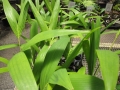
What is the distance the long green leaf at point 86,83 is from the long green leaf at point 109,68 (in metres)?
0.04

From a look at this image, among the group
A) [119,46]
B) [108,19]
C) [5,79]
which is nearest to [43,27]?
[119,46]

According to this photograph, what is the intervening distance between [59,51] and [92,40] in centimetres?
15

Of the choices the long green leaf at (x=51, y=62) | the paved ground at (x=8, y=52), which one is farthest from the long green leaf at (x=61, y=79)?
the paved ground at (x=8, y=52)

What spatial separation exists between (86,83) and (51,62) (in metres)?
0.10

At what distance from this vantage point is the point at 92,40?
50cm

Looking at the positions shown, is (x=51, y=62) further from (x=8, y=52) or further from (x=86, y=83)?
(x=8, y=52)

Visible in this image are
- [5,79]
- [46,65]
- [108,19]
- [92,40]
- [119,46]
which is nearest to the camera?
[46,65]

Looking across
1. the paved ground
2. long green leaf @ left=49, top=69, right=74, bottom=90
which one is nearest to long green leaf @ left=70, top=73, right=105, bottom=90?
long green leaf @ left=49, top=69, right=74, bottom=90

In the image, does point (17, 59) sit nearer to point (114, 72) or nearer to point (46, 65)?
point (46, 65)

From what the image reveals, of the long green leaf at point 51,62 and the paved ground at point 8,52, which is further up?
the long green leaf at point 51,62

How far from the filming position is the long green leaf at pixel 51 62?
1.19 ft

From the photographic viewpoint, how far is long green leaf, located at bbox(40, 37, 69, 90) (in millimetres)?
364

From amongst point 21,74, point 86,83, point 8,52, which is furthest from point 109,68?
point 8,52

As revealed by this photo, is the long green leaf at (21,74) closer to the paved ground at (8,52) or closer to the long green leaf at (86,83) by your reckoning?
the long green leaf at (86,83)
